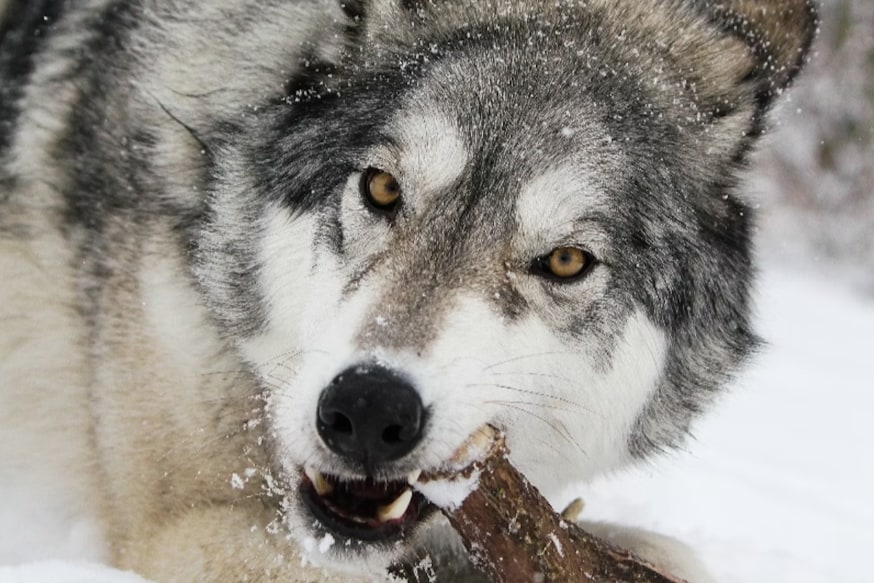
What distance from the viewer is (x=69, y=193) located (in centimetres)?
311

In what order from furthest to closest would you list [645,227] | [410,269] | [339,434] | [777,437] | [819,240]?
[819,240] → [777,437] → [645,227] → [410,269] → [339,434]

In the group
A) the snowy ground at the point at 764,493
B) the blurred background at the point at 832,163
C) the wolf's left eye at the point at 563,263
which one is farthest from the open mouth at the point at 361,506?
the blurred background at the point at 832,163

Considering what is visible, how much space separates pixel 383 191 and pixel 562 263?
0.46 m

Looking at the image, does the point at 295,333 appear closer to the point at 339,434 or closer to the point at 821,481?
the point at 339,434

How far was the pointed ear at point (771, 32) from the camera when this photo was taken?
2.89 meters

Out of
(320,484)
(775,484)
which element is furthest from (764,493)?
(320,484)

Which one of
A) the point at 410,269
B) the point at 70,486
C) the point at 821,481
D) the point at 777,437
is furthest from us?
the point at 777,437

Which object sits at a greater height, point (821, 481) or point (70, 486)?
point (821, 481)

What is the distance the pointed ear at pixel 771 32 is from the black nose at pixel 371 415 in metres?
1.56

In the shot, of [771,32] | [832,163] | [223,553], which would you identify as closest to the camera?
[223,553]

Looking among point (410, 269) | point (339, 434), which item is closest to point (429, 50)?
point (410, 269)

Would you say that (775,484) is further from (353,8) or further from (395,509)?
(353,8)

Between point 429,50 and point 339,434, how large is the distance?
109 centimetres

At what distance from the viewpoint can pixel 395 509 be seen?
223cm
